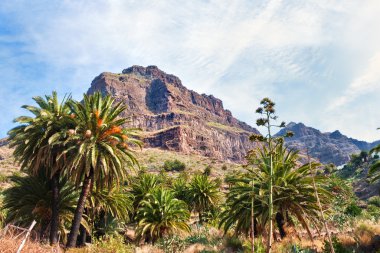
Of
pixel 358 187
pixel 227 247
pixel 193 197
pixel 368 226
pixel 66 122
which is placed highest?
pixel 358 187

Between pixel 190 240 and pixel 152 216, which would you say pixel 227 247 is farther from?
pixel 152 216

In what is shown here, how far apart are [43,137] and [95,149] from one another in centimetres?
406

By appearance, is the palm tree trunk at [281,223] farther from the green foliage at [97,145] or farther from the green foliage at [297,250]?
the green foliage at [97,145]

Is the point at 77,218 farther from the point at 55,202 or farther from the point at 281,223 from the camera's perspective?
the point at 281,223

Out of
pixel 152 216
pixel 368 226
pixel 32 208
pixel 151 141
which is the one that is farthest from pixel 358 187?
pixel 151 141

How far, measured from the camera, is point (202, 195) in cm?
4150

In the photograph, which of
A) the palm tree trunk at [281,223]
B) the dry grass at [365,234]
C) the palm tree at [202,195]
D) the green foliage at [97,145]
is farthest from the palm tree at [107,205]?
the dry grass at [365,234]

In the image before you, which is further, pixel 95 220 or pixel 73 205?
pixel 95 220

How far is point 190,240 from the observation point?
23984 mm

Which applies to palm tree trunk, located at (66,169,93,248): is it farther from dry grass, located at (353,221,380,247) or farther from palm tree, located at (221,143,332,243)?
dry grass, located at (353,221,380,247)

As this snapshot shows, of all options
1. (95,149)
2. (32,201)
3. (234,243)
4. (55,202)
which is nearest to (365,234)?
(234,243)

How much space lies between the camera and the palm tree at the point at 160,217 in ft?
101

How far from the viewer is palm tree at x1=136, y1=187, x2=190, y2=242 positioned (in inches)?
1214

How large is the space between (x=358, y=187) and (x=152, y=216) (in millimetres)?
63378
